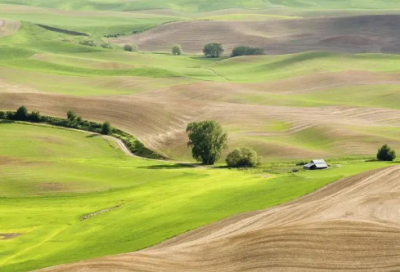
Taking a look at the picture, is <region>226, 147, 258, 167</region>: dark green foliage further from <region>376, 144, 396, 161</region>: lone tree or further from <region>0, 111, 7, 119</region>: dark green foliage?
<region>0, 111, 7, 119</region>: dark green foliage

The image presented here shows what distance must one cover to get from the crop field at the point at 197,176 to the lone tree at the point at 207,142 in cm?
170

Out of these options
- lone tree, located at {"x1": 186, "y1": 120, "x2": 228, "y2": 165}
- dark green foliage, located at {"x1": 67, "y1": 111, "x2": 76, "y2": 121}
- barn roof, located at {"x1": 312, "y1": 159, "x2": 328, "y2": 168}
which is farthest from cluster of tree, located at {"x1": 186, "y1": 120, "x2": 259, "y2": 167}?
dark green foliage, located at {"x1": 67, "y1": 111, "x2": 76, "y2": 121}

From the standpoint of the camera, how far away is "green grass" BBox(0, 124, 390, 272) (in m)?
57.2

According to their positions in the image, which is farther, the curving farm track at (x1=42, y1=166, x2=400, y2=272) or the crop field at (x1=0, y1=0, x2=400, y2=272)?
the crop field at (x1=0, y1=0, x2=400, y2=272)

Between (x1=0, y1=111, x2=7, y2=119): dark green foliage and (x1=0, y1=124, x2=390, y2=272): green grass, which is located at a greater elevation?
(x1=0, y1=111, x2=7, y2=119): dark green foliage

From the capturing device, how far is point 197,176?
79375 mm

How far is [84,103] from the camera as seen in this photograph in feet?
390

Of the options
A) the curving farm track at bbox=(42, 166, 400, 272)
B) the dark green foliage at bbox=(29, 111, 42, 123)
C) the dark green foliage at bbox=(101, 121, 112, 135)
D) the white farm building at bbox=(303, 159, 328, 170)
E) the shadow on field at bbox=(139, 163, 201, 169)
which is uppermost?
the dark green foliage at bbox=(29, 111, 42, 123)

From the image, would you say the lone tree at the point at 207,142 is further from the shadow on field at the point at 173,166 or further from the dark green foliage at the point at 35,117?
the dark green foliage at the point at 35,117

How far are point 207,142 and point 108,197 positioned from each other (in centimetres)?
2122

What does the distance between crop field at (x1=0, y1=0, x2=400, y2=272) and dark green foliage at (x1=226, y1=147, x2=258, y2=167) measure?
1.57 m

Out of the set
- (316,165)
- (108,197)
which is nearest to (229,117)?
(316,165)

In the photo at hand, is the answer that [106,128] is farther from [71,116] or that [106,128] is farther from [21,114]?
[21,114]

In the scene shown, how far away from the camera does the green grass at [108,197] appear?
188 ft
